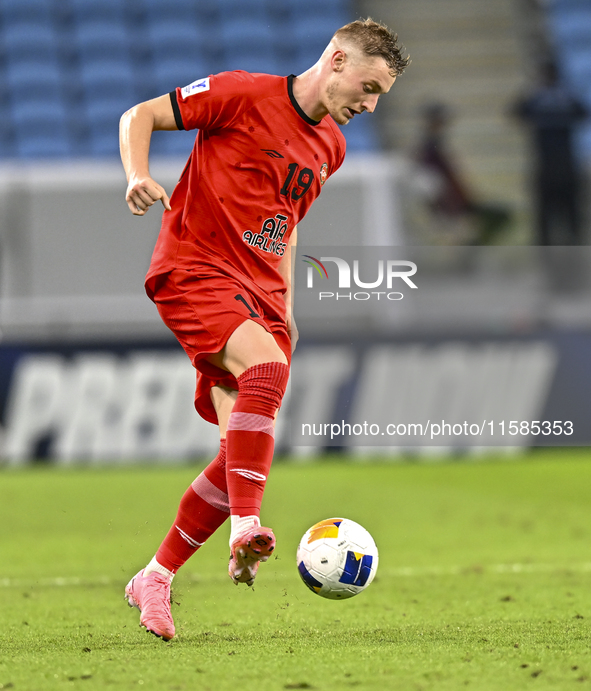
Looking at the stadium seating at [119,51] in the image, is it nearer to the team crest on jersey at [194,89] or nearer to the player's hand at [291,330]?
the player's hand at [291,330]

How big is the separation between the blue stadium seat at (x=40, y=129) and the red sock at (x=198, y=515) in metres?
9.36

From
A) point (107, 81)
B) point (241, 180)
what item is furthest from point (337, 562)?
point (107, 81)

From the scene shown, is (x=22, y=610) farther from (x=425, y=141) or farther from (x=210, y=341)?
(x=425, y=141)

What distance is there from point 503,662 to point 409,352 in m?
6.53

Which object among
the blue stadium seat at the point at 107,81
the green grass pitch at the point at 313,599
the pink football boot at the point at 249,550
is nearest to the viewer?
the green grass pitch at the point at 313,599

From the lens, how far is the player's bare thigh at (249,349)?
9.92ft

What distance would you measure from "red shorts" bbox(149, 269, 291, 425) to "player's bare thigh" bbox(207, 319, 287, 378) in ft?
0.07

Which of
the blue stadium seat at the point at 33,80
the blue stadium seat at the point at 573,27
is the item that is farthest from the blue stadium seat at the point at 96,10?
the blue stadium seat at the point at 573,27

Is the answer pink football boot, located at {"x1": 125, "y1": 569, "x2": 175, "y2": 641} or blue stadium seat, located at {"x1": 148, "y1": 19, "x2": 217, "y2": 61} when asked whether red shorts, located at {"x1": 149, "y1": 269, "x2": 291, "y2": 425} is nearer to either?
pink football boot, located at {"x1": 125, "y1": 569, "x2": 175, "y2": 641}

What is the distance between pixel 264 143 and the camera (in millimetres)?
3234

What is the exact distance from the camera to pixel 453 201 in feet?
31.6

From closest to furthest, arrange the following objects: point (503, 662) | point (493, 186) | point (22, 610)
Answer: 1. point (503, 662)
2. point (22, 610)
3. point (493, 186)

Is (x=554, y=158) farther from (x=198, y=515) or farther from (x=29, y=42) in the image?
(x=198, y=515)

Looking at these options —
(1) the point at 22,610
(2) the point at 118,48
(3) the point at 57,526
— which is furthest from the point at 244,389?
(2) the point at 118,48
